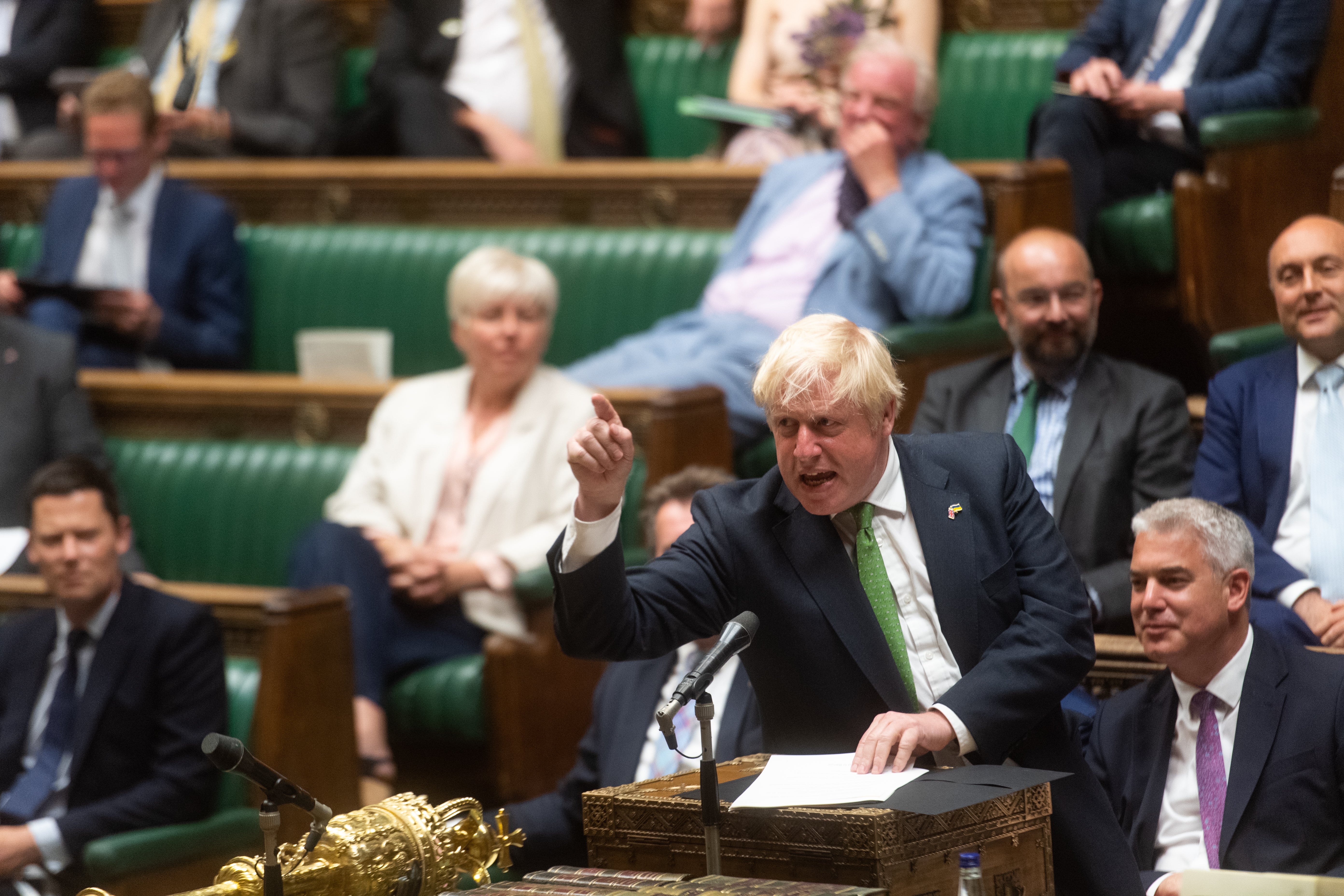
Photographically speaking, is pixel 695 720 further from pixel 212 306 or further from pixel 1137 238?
pixel 212 306

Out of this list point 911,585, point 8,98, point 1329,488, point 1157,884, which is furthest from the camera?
point 8,98

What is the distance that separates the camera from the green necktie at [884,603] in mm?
1698

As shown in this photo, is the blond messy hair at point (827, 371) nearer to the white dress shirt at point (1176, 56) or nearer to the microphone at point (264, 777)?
the microphone at point (264, 777)

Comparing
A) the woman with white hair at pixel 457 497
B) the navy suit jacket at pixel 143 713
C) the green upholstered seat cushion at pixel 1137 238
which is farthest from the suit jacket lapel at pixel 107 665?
the green upholstered seat cushion at pixel 1137 238

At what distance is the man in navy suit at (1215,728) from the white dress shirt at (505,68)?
2598mm

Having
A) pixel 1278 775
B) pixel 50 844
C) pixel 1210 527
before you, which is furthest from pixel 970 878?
pixel 50 844

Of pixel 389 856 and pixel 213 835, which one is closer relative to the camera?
pixel 389 856

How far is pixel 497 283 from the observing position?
3244 millimetres

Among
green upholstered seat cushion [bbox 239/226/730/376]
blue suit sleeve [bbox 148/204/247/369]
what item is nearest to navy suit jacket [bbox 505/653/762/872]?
green upholstered seat cushion [bbox 239/226/730/376]

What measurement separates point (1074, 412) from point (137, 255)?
7.81 ft

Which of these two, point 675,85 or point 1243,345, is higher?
point 675,85

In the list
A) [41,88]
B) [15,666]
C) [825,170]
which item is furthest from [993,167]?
[41,88]

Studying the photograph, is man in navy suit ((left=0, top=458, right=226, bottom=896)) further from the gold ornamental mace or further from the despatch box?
the despatch box

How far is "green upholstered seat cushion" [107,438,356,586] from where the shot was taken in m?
3.46
